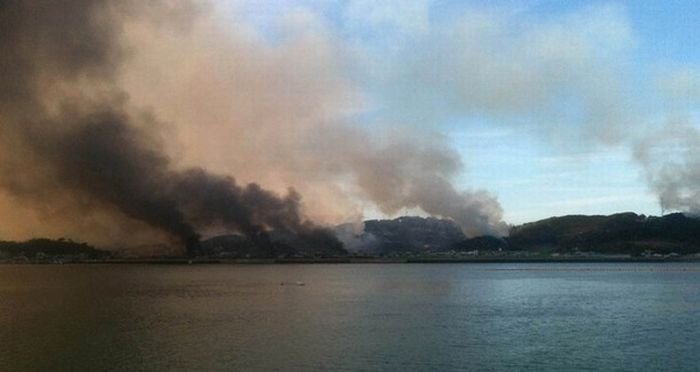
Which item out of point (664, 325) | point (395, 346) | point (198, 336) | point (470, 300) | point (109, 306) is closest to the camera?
point (395, 346)

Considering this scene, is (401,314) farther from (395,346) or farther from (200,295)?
(200,295)

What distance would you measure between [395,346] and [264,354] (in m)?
9.15

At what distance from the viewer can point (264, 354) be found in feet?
148

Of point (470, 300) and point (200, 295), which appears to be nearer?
point (470, 300)

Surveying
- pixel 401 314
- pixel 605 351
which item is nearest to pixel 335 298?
pixel 401 314

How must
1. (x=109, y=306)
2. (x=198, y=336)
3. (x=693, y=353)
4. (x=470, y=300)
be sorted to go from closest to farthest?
(x=693, y=353) → (x=198, y=336) → (x=109, y=306) → (x=470, y=300)

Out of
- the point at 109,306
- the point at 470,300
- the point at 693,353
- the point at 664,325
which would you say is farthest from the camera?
the point at 470,300

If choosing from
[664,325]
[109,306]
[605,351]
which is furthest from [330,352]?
[109,306]

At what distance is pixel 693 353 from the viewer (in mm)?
44844

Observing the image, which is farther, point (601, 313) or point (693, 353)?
Result: point (601, 313)

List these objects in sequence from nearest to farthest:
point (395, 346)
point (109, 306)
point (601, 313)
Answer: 1. point (395, 346)
2. point (601, 313)
3. point (109, 306)

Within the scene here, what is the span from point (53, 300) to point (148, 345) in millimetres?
53250

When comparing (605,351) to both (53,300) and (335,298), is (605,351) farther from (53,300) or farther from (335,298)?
(53,300)

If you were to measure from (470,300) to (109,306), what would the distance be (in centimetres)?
4581
